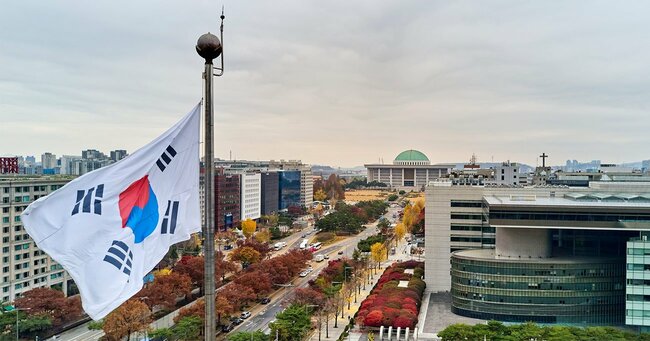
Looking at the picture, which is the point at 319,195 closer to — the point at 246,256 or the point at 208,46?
the point at 246,256

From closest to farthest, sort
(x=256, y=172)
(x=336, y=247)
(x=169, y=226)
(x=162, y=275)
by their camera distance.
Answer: (x=169, y=226) → (x=162, y=275) → (x=336, y=247) → (x=256, y=172)

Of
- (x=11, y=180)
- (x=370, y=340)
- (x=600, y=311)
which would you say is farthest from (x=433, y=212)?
(x=11, y=180)

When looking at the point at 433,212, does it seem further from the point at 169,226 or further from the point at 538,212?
the point at 169,226

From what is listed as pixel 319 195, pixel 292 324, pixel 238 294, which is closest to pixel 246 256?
pixel 238 294

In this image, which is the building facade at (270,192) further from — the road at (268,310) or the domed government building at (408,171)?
the domed government building at (408,171)

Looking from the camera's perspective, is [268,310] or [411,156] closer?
[268,310]
